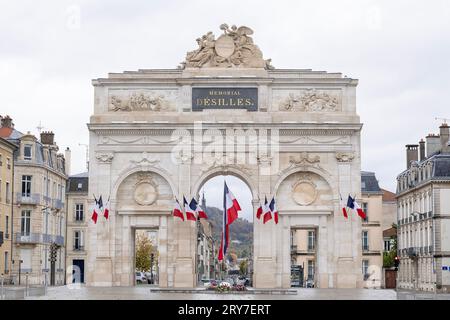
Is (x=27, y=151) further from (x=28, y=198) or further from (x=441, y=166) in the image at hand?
(x=441, y=166)

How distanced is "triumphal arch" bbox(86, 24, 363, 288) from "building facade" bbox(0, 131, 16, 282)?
1113cm

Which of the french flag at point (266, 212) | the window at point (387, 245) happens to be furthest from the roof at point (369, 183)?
the french flag at point (266, 212)

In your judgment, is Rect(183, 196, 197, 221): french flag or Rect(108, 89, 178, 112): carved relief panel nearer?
Rect(183, 196, 197, 221): french flag

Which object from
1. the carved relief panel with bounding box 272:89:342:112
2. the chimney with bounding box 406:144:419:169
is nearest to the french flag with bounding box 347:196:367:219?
the carved relief panel with bounding box 272:89:342:112

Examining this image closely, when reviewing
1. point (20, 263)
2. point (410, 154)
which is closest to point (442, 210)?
point (410, 154)

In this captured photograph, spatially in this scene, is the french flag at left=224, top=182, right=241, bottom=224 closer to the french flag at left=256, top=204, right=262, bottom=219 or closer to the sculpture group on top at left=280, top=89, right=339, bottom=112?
the french flag at left=256, top=204, right=262, bottom=219

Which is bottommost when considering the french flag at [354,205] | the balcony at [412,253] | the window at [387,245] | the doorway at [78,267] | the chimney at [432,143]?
the doorway at [78,267]

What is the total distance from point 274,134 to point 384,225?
4006 cm

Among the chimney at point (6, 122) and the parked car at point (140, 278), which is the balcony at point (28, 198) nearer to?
the chimney at point (6, 122)

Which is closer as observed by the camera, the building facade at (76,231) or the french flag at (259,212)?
the french flag at (259,212)

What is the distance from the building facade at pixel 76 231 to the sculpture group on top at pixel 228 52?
27643 mm

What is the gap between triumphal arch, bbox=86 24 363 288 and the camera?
5972 centimetres

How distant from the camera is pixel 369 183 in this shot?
8750cm

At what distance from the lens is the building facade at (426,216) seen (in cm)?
7169
